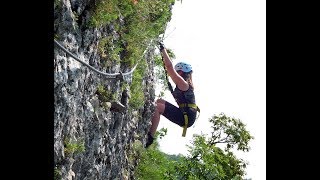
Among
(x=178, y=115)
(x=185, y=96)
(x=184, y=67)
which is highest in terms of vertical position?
(x=184, y=67)

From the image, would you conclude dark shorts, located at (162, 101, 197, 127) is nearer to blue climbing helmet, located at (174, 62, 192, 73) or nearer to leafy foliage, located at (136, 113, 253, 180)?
blue climbing helmet, located at (174, 62, 192, 73)

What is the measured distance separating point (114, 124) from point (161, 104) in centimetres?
369

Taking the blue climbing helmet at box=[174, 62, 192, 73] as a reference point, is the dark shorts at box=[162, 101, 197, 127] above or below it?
below

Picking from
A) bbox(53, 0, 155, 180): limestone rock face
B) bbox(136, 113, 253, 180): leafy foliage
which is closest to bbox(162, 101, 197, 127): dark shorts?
bbox(53, 0, 155, 180): limestone rock face

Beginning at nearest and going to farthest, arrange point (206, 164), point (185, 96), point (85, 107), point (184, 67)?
point (85, 107), point (185, 96), point (184, 67), point (206, 164)

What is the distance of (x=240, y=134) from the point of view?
18.7 m

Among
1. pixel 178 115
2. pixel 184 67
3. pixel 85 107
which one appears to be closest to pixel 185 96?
pixel 178 115

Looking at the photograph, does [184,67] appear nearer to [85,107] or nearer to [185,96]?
[185,96]

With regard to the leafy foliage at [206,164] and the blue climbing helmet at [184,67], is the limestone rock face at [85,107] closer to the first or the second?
the blue climbing helmet at [184,67]

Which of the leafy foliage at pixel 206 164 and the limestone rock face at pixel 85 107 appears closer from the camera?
the limestone rock face at pixel 85 107

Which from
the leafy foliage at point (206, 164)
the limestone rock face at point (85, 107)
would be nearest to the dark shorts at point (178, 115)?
the limestone rock face at point (85, 107)
